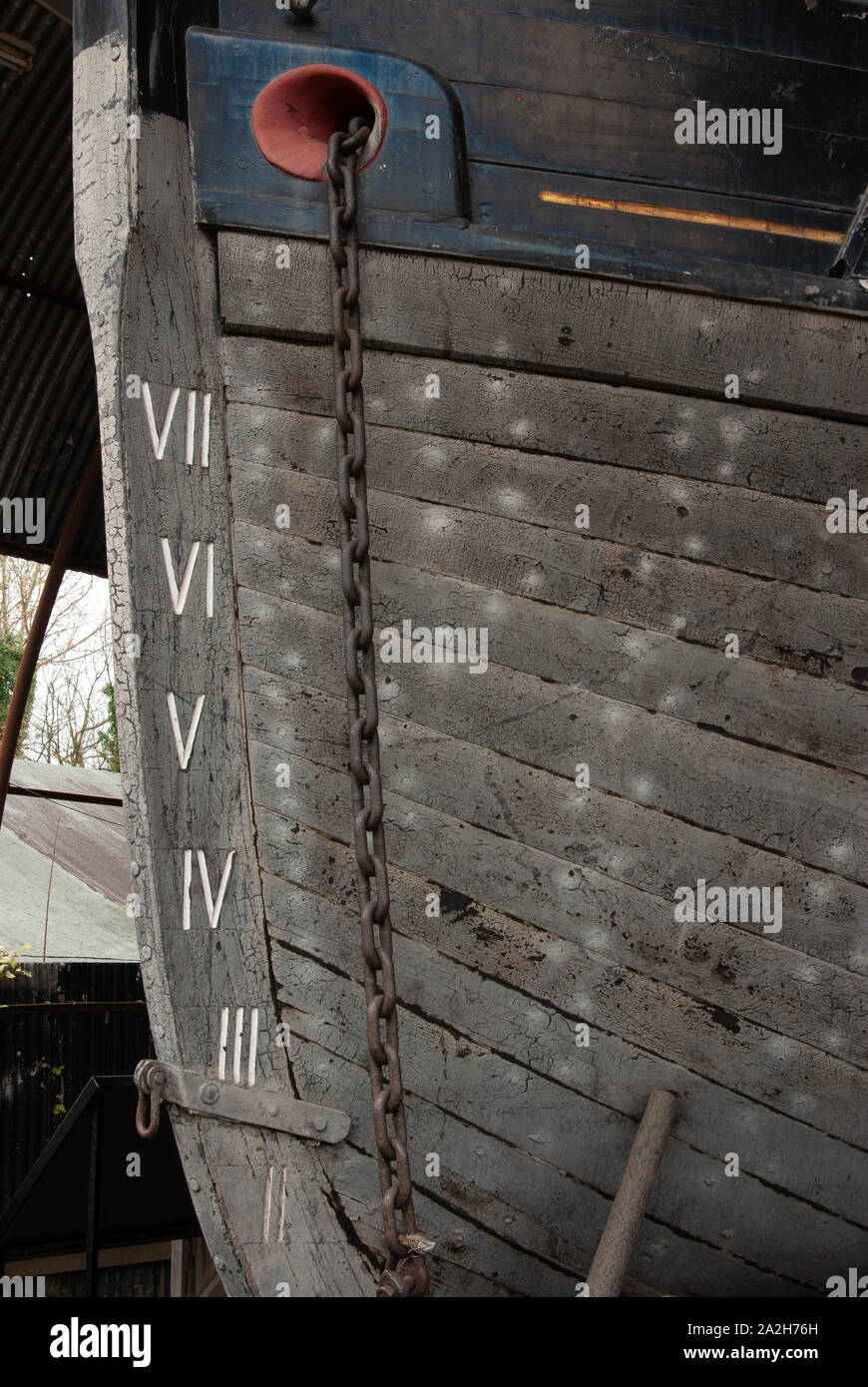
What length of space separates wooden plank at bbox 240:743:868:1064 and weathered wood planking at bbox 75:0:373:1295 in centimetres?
30

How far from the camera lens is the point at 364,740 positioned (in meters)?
2.21

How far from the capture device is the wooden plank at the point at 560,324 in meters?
2.43

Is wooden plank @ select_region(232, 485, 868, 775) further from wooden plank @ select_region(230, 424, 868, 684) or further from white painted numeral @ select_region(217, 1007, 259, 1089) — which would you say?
white painted numeral @ select_region(217, 1007, 259, 1089)

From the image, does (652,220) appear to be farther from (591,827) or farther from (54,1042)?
(54,1042)

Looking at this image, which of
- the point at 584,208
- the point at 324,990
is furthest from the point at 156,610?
the point at 584,208

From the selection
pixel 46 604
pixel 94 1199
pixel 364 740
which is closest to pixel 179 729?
pixel 364 740

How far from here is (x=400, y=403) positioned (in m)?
2.42

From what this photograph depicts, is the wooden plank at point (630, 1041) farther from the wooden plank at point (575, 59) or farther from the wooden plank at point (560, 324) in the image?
the wooden plank at point (575, 59)

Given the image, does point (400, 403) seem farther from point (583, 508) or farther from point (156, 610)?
point (156, 610)

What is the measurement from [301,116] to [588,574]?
1.14m

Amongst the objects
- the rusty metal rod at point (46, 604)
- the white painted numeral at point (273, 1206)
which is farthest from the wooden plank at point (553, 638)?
the rusty metal rod at point (46, 604)

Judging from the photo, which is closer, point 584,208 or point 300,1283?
point 300,1283
